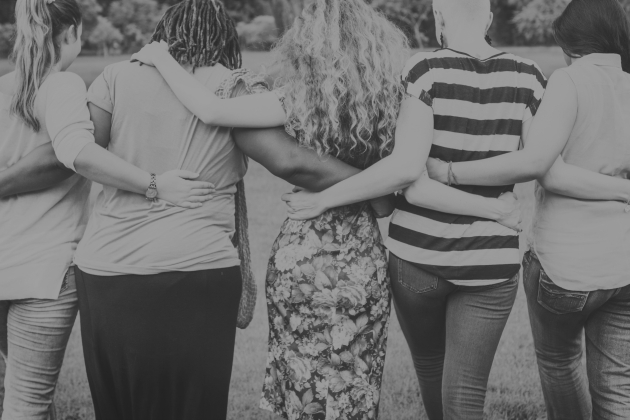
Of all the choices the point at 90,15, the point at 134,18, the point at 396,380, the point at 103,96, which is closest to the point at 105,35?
the point at 90,15

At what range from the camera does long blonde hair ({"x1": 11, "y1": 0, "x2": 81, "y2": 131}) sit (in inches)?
109

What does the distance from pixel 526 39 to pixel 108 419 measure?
2405cm

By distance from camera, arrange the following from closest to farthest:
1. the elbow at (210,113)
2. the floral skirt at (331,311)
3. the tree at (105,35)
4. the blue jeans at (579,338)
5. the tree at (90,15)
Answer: the elbow at (210,113) → the floral skirt at (331,311) → the blue jeans at (579,338) → the tree at (90,15) → the tree at (105,35)

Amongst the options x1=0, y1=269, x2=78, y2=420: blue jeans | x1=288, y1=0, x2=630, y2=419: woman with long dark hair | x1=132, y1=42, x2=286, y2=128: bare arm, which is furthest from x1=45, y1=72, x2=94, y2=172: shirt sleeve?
x1=288, y1=0, x2=630, y2=419: woman with long dark hair

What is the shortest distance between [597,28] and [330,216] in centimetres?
125

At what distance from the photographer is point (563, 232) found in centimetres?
291

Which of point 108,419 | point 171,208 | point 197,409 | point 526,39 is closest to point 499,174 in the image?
point 171,208

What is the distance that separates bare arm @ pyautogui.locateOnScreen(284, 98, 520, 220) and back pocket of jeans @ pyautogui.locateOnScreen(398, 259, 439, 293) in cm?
27

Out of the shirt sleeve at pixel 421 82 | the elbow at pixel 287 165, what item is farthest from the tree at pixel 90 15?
the shirt sleeve at pixel 421 82

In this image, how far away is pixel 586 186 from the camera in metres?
2.81

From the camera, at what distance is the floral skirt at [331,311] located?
2828 millimetres

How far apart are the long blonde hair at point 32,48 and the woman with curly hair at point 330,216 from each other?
0.39 meters

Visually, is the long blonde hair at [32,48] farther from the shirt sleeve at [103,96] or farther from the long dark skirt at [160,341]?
the long dark skirt at [160,341]

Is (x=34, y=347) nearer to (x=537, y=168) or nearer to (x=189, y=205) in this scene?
(x=189, y=205)
